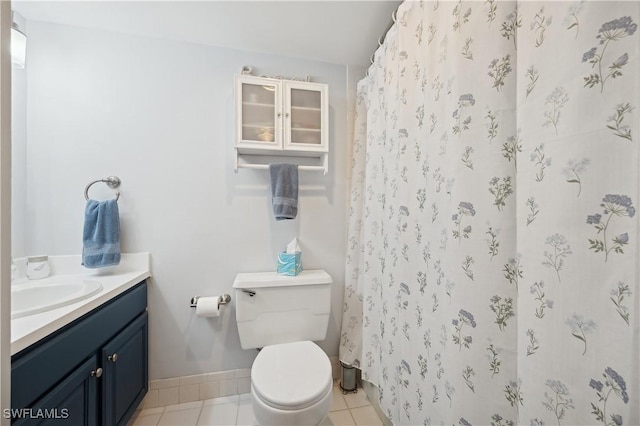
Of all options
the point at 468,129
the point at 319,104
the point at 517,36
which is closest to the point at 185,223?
the point at 319,104

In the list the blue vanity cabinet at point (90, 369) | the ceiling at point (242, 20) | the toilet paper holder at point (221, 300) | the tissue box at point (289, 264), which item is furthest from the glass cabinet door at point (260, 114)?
the blue vanity cabinet at point (90, 369)

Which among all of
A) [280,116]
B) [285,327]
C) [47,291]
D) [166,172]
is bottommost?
[285,327]

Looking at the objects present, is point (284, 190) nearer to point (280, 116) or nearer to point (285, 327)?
point (280, 116)

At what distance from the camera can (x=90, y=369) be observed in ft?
2.97

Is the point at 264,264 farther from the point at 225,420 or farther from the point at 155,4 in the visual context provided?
the point at 155,4

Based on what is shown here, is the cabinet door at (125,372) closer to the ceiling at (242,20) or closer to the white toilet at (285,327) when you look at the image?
the white toilet at (285,327)

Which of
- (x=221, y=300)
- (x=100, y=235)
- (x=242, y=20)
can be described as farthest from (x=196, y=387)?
(x=242, y=20)

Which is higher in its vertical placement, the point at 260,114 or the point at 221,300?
the point at 260,114

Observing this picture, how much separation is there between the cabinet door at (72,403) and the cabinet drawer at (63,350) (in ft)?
0.09

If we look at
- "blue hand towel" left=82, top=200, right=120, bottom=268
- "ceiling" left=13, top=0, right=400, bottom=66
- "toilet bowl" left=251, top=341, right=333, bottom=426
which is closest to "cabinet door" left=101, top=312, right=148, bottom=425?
"blue hand towel" left=82, top=200, right=120, bottom=268

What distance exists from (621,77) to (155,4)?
172 cm

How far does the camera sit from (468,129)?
64 centimetres

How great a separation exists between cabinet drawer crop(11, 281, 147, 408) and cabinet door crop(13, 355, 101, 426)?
0.09 feet

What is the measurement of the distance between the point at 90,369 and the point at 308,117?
1.51 m
